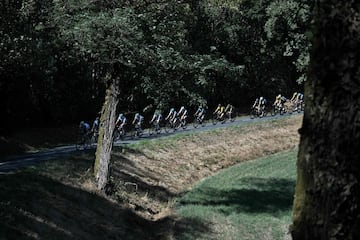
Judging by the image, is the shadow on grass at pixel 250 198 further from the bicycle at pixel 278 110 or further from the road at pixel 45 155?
the bicycle at pixel 278 110

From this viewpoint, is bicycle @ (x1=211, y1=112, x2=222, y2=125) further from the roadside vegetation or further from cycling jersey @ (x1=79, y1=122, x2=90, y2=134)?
cycling jersey @ (x1=79, y1=122, x2=90, y2=134)

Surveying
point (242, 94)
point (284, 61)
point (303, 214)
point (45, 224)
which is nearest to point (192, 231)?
point (45, 224)

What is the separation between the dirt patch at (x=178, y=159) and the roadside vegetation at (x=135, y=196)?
0.05 metres

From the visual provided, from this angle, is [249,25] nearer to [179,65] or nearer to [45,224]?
[179,65]

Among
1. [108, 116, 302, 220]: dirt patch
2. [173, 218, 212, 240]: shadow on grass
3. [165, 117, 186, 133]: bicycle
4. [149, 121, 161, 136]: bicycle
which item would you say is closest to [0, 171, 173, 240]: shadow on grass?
[173, 218, 212, 240]: shadow on grass

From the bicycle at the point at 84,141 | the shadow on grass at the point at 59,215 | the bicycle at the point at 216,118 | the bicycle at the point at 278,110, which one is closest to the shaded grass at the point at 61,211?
the shadow on grass at the point at 59,215

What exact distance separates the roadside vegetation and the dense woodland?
249 cm

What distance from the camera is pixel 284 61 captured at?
47094mm

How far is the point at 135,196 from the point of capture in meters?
16.7

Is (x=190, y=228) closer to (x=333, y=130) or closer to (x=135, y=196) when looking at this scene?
(x=135, y=196)

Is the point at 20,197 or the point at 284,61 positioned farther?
the point at 284,61

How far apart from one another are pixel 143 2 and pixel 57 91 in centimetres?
1818

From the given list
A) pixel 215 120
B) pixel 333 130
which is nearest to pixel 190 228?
pixel 333 130

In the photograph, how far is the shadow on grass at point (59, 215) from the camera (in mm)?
10602
